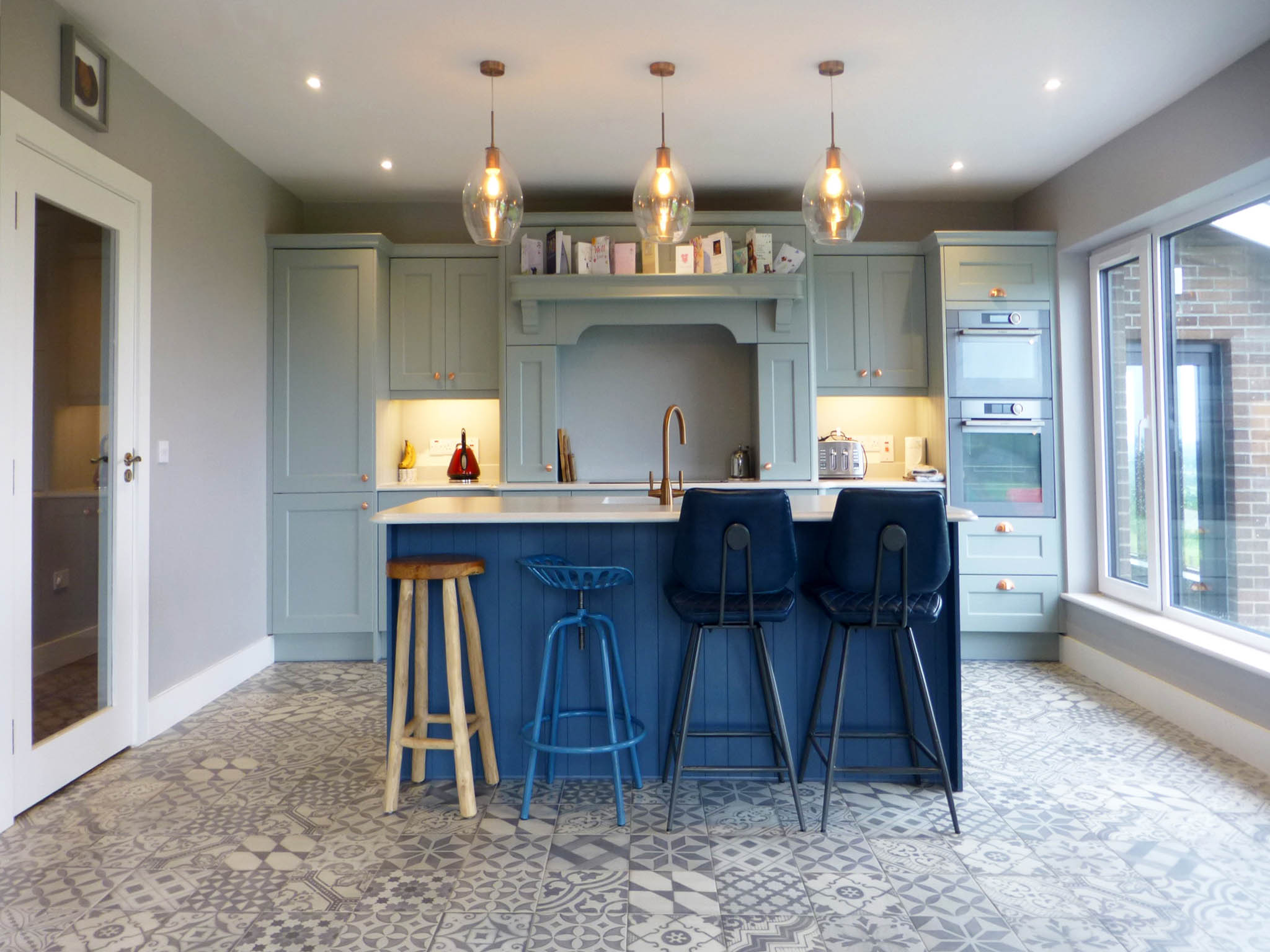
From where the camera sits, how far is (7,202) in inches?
104

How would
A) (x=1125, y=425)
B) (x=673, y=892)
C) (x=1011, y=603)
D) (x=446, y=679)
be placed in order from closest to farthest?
(x=673, y=892)
(x=446, y=679)
(x=1125, y=425)
(x=1011, y=603)

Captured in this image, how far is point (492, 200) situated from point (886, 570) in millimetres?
1779

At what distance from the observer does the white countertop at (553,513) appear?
2.76 m

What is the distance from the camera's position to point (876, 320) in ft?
16.4

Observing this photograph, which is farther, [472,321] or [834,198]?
[472,321]

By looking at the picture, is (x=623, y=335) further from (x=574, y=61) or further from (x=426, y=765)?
(x=426, y=765)

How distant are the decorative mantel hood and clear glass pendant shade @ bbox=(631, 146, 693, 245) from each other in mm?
1812

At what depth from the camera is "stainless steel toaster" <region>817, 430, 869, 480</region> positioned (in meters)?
5.03

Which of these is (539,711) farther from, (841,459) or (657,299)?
(841,459)

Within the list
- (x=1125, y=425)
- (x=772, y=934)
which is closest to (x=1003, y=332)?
(x=1125, y=425)

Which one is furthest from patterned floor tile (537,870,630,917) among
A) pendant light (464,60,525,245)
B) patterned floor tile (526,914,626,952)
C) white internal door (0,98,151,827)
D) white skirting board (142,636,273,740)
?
white skirting board (142,636,273,740)

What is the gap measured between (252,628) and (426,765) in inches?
78.4

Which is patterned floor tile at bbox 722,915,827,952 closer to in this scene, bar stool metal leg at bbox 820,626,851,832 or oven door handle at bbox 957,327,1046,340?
bar stool metal leg at bbox 820,626,851,832

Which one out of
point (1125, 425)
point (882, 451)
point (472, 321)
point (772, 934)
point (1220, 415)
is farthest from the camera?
point (882, 451)
